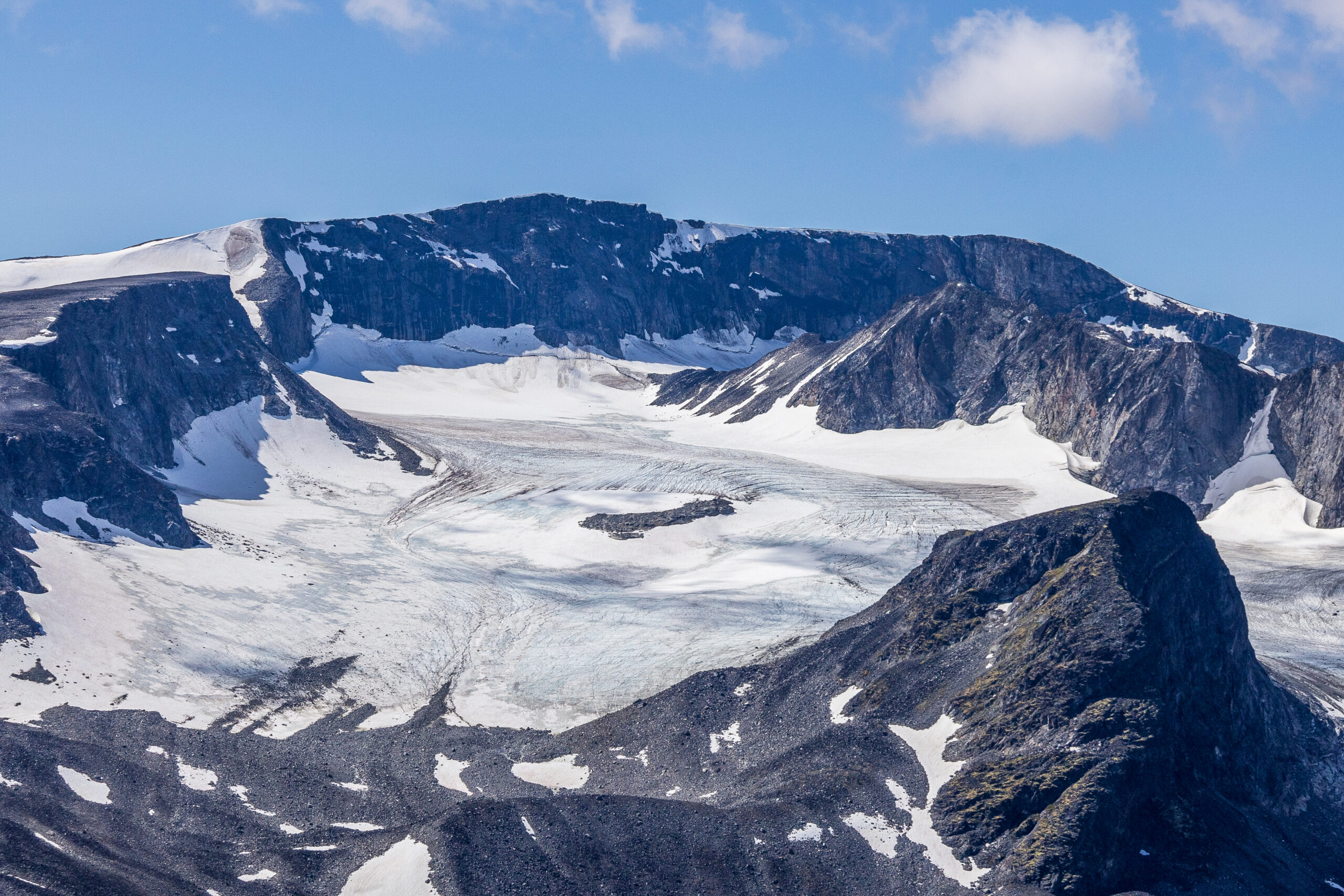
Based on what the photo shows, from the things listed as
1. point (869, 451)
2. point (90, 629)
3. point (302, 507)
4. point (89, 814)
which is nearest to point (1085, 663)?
point (89, 814)

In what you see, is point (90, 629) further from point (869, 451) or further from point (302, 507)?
point (869, 451)

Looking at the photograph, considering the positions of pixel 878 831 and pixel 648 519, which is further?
pixel 648 519

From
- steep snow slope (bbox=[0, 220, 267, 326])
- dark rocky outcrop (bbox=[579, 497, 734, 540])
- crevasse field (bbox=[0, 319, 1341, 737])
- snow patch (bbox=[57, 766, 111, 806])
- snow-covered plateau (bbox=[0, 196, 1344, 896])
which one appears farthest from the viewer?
steep snow slope (bbox=[0, 220, 267, 326])

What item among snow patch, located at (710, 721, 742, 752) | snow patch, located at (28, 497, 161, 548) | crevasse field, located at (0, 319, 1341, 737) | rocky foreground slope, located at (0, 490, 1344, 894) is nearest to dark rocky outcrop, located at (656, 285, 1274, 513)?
crevasse field, located at (0, 319, 1341, 737)

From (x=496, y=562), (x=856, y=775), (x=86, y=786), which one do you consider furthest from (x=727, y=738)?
(x=496, y=562)

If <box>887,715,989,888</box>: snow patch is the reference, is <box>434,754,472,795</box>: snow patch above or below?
below

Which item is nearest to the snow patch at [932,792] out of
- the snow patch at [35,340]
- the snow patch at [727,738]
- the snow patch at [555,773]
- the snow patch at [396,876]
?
the snow patch at [727,738]

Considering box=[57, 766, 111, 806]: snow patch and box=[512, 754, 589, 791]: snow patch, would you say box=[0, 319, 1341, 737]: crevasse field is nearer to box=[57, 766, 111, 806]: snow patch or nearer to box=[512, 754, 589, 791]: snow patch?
box=[512, 754, 589, 791]: snow patch

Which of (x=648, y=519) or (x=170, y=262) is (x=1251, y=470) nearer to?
(x=648, y=519)
